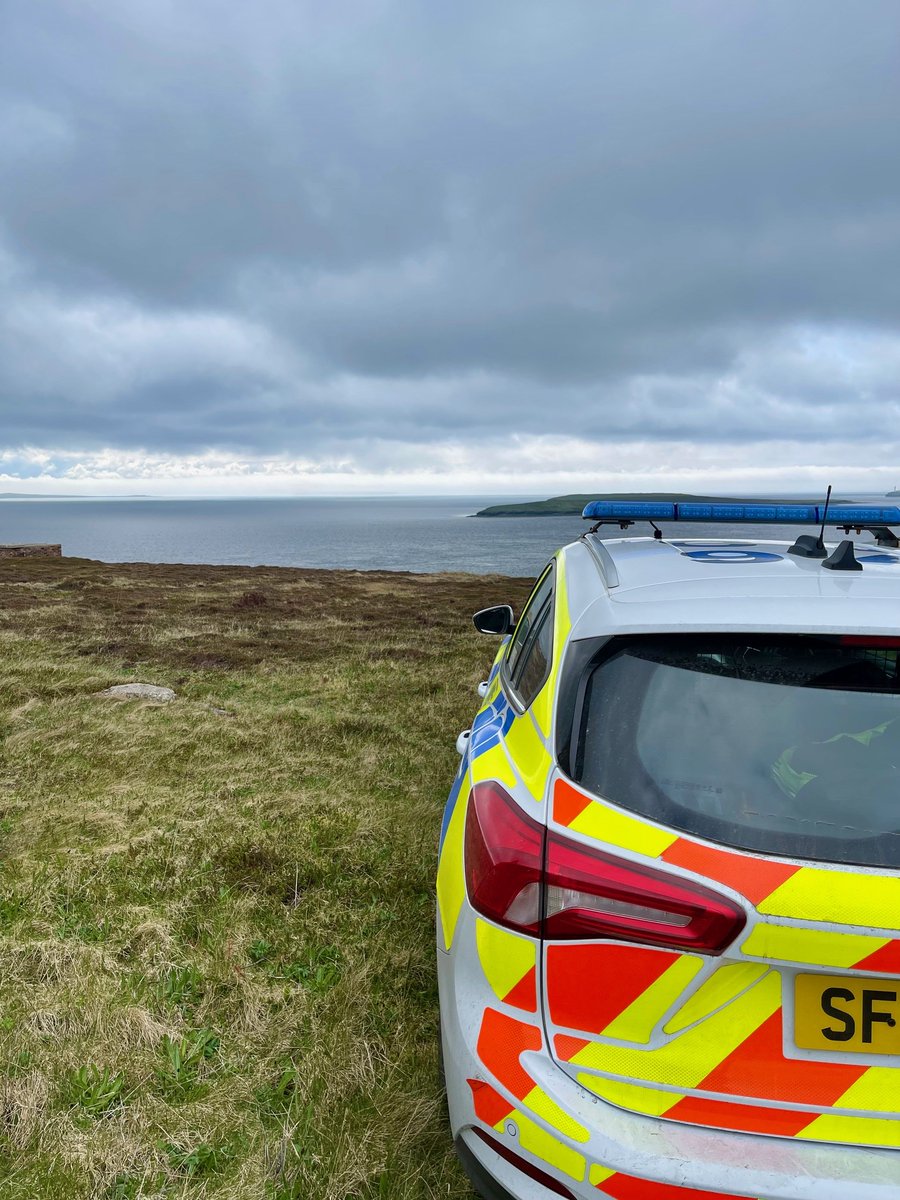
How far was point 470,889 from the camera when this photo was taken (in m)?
1.85

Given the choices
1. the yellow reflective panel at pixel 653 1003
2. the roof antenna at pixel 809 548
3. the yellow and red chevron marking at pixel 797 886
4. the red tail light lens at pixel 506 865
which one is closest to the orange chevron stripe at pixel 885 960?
the yellow and red chevron marking at pixel 797 886

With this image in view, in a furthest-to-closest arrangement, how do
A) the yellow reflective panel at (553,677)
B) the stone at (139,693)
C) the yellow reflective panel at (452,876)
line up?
1. the stone at (139,693)
2. the yellow reflective panel at (452,876)
3. the yellow reflective panel at (553,677)

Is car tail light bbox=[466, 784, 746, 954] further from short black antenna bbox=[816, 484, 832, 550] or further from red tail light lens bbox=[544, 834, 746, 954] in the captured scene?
short black antenna bbox=[816, 484, 832, 550]

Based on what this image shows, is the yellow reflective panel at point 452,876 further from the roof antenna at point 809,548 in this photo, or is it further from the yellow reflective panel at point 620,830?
the roof antenna at point 809,548

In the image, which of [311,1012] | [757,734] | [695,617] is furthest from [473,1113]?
[311,1012]

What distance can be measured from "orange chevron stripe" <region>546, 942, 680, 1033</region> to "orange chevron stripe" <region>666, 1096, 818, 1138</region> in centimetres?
23

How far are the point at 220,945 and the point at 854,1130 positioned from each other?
3001 millimetres

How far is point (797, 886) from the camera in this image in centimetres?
143

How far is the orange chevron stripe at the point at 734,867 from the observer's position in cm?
144

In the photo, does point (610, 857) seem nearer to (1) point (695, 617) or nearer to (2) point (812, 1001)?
(2) point (812, 1001)

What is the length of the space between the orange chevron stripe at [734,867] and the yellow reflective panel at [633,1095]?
1.63ft

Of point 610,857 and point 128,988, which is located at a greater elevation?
point 610,857

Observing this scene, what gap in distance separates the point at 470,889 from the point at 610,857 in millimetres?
484

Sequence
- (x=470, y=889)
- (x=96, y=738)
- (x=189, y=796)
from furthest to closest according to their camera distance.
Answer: (x=96, y=738)
(x=189, y=796)
(x=470, y=889)
